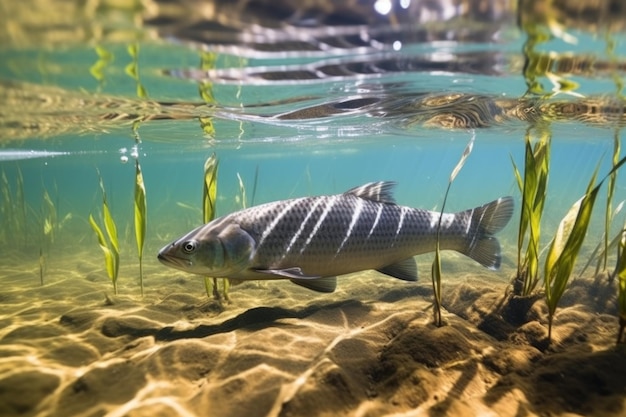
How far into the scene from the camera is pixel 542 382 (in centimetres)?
377

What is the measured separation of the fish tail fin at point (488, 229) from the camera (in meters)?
6.07

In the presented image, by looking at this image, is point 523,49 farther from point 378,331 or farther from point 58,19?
point 58,19

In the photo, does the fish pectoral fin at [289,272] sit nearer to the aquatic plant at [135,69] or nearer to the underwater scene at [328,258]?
the underwater scene at [328,258]

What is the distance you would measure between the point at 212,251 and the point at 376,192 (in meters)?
2.84

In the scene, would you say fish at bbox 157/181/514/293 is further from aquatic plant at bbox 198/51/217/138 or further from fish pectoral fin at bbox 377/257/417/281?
aquatic plant at bbox 198/51/217/138

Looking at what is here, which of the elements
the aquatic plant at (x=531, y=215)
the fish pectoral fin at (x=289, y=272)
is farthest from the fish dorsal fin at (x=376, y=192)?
the aquatic plant at (x=531, y=215)

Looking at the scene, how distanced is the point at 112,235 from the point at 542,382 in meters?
6.92

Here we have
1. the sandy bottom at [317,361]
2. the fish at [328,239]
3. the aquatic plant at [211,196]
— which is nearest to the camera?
the sandy bottom at [317,361]

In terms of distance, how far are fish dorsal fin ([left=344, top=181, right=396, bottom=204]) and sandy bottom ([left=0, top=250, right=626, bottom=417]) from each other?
171cm

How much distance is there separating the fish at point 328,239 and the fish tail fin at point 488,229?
0.01 metres

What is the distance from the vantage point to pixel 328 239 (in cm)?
570

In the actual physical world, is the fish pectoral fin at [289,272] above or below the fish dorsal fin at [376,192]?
below

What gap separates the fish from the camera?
5094mm

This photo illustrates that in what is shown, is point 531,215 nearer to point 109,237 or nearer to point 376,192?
point 376,192
